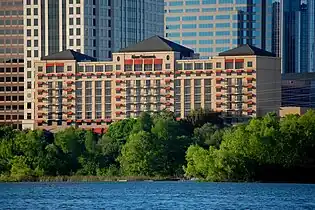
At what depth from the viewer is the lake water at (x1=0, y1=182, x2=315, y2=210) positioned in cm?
13788

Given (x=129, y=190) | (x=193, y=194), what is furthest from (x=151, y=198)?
(x=129, y=190)

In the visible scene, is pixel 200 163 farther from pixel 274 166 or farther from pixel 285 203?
pixel 285 203

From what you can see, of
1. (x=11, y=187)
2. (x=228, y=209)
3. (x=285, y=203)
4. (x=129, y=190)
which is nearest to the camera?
(x=228, y=209)

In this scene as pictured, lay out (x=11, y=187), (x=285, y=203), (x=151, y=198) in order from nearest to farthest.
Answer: (x=285, y=203) < (x=151, y=198) < (x=11, y=187)

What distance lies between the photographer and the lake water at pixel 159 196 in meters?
138

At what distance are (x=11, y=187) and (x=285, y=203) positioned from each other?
55.5 m

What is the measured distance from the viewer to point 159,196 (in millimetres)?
156125

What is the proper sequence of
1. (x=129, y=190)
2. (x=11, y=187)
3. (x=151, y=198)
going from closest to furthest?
(x=151, y=198) → (x=129, y=190) → (x=11, y=187)

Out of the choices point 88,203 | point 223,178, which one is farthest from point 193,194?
point 223,178

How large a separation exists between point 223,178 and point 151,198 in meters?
40.6

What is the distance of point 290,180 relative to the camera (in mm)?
191500

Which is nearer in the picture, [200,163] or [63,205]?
[63,205]

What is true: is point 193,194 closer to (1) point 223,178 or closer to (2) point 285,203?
(2) point 285,203

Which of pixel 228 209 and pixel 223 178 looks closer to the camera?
pixel 228 209
